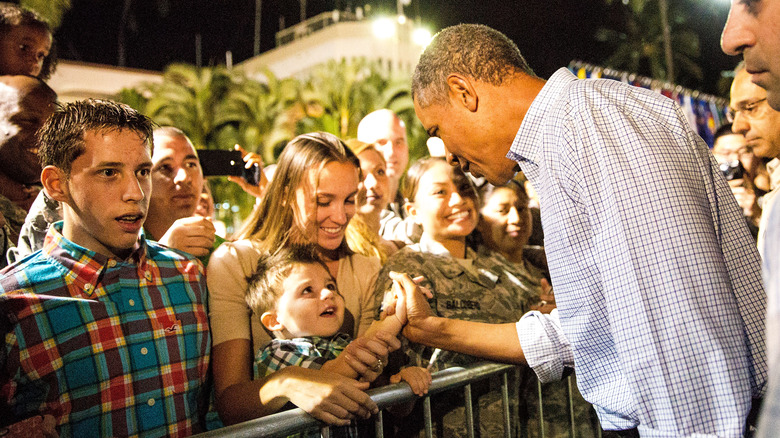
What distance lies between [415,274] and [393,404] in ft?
2.74

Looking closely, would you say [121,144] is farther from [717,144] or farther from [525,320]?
[717,144]

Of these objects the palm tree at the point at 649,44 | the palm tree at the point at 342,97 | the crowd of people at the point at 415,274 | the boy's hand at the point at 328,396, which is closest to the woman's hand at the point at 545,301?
the crowd of people at the point at 415,274

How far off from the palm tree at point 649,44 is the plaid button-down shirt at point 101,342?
37.0 m

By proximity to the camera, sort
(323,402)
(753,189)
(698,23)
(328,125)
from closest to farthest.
Result: (323,402)
(753,189)
(328,125)
(698,23)

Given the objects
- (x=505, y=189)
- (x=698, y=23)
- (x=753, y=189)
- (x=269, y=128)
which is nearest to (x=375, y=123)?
(x=505, y=189)

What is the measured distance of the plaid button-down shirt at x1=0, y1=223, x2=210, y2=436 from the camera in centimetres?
207

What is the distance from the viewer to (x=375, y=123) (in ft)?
18.1

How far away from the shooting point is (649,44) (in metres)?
36.4

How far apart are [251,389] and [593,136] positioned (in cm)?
166

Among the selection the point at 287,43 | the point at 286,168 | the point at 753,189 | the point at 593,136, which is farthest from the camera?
the point at 287,43

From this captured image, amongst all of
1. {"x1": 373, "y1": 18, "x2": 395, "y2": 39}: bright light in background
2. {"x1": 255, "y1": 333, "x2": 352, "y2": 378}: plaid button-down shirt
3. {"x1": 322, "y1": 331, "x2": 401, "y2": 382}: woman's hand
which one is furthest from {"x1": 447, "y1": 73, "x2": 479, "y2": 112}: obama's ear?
{"x1": 373, "y1": 18, "x2": 395, "y2": 39}: bright light in background

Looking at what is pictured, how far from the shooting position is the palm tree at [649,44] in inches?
1414

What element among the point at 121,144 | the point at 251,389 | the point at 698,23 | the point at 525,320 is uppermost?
the point at 698,23

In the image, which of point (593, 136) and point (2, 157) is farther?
point (2, 157)
